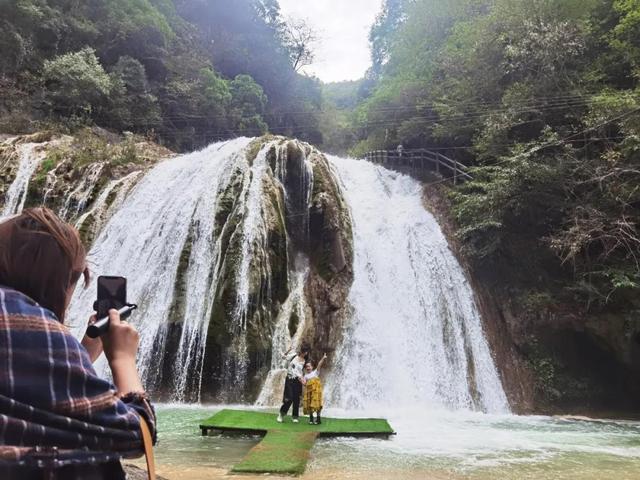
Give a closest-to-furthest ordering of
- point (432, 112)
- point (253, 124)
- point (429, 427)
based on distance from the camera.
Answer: point (429, 427) < point (432, 112) < point (253, 124)

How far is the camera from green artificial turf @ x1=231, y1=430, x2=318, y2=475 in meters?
5.52

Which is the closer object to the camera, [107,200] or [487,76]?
[107,200]

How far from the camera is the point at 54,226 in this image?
48.0 inches

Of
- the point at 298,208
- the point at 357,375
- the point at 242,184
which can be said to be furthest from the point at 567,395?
the point at 242,184

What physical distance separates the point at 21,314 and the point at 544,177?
47.1 feet

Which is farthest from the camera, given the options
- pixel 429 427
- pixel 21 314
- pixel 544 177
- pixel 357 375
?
pixel 544 177

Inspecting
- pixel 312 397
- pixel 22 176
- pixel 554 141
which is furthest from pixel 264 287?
pixel 22 176

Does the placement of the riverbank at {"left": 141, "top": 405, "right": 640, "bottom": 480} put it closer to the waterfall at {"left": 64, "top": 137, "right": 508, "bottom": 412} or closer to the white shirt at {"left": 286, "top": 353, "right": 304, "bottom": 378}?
the white shirt at {"left": 286, "top": 353, "right": 304, "bottom": 378}

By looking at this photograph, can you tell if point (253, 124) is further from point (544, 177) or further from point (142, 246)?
point (544, 177)

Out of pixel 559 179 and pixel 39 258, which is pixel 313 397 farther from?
pixel 559 179

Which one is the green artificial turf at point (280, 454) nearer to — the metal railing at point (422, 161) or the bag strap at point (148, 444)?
the bag strap at point (148, 444)

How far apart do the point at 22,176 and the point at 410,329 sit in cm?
1421

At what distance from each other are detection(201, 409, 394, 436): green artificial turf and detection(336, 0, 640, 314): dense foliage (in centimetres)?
698

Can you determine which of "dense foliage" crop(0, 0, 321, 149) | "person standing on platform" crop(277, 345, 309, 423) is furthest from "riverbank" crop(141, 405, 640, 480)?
"dense foliage" crop(0, 0, 321, 149)
